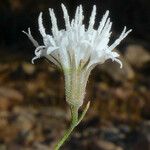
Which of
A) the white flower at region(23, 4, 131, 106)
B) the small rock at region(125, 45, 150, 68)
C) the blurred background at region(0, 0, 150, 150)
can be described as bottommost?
the small rock at region(125, 45, 150, 68)

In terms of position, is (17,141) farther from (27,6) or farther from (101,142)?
(27,6)

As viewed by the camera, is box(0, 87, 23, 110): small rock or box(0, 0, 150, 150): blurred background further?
box(0, 87, 23, 110): small rock

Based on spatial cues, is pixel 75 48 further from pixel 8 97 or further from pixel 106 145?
pixel 8 97

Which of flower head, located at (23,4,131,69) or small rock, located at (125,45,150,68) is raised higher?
flower head, located at (23,4,131,69)

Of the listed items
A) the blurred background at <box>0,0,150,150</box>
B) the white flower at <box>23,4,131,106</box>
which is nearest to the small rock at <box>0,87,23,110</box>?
the blurred background at <box>0,0,150,150</box>

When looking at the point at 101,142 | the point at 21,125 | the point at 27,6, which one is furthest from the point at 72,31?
the point at 27,6

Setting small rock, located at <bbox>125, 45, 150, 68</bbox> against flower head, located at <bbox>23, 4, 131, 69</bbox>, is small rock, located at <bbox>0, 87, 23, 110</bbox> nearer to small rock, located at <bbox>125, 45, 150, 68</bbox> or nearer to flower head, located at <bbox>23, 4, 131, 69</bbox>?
small rock, located at <bbox>125, 45, 150, 68</bbox>

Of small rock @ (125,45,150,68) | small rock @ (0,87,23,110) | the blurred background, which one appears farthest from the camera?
small rock @ (125,45,150,68)

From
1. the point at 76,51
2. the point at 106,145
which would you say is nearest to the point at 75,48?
the point at 76,51
